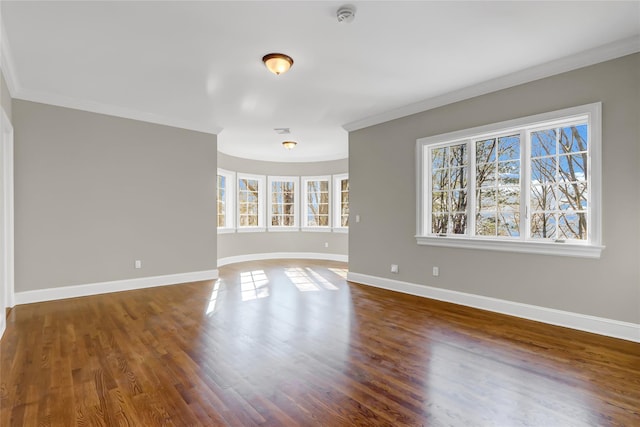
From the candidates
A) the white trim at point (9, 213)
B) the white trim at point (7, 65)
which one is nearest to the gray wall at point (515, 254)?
the white trim at point (7, 65)

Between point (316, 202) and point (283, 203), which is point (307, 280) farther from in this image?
point (283, 203)

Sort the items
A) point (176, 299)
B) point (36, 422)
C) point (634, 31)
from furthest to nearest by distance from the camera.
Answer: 1. point (176, 299)
2. point (634, 31)
3. point (36, 422)

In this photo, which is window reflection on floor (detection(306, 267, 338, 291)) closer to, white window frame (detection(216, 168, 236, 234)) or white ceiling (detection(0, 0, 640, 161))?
white window frame (detection(216, 168, 236, 234))

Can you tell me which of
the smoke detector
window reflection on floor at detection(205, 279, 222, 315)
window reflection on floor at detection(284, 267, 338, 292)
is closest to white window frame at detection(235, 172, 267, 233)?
window reflection on floor at detection(284, 267, 338, 292)

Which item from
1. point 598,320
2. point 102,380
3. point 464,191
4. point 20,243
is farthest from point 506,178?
point 20,243

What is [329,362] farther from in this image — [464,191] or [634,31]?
[634,31]

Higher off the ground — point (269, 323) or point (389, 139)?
point (389, 139)

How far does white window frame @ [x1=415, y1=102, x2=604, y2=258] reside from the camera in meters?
3.23

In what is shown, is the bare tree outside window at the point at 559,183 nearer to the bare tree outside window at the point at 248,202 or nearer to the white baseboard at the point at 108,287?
the white baseboard at the point at 108,287

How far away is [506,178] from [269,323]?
328 cm

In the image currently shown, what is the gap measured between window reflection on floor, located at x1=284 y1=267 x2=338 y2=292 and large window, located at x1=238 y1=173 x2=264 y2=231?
216 cm

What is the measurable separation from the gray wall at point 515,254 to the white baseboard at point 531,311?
65 millimetres

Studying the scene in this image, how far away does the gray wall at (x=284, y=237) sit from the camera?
8117 mm

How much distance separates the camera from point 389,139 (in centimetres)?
517
